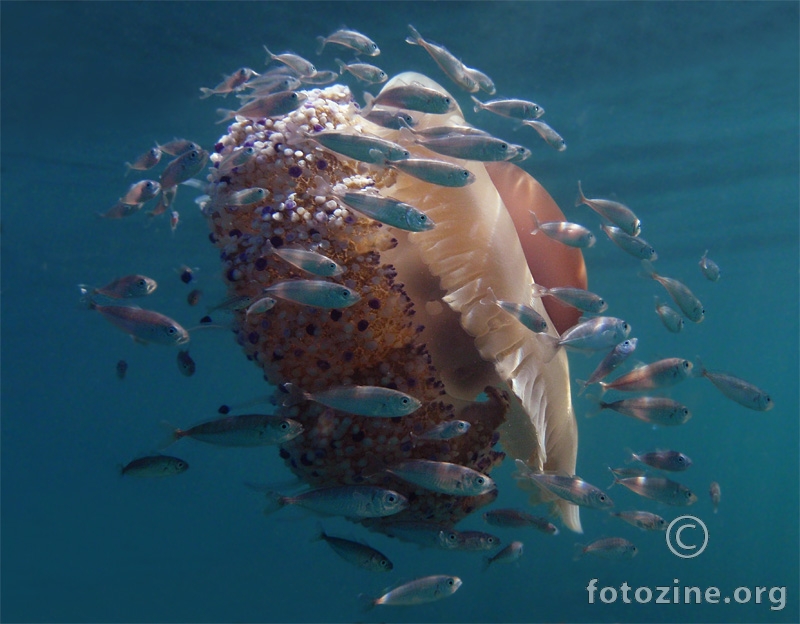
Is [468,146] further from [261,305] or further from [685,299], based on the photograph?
[685,299]

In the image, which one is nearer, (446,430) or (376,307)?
(376,307)

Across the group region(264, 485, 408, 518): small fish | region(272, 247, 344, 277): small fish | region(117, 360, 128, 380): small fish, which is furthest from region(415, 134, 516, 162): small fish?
region(117, 360, 128, 380): small fish

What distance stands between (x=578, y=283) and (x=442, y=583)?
91.9 inches

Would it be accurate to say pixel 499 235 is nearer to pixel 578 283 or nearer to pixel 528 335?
pixel 528 335

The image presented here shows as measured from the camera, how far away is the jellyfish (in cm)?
312

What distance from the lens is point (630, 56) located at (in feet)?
38.0

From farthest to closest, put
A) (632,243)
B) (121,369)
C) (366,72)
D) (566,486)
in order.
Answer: (121,369)
(366,72)
(632,243)
(566,486)

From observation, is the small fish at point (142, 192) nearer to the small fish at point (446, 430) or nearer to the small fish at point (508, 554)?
the small fish at point (446, 430)

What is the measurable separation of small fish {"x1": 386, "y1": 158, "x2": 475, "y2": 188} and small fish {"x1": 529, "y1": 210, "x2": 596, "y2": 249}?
938 mm

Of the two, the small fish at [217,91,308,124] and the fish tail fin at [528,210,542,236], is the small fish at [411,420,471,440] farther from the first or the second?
the small fish at [217,91,308,124]

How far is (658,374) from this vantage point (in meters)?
4.17

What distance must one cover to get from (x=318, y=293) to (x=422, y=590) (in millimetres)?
2380

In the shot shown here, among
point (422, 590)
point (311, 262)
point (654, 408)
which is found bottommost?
point (422, 590)

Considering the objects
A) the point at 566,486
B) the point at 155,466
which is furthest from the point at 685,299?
the point at 155,466
